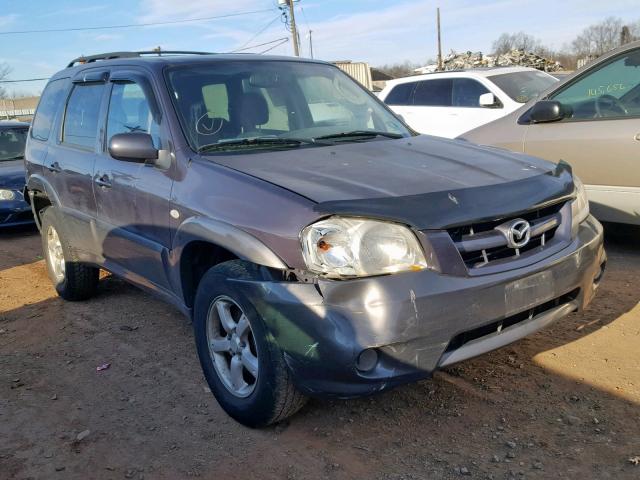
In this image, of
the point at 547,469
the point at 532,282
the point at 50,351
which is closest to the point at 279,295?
the point at 532,282

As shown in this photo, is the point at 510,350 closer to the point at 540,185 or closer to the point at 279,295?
the point at 540,185

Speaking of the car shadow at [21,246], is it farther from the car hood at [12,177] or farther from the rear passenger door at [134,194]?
the rear passenger door at [134,194]

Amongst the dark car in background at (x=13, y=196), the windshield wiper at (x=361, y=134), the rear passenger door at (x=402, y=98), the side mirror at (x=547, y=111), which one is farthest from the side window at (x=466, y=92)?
the dark car in background at (x=13, y=196)

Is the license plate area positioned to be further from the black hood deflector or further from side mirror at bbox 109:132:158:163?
side mirror at bbox 109:132:158:163

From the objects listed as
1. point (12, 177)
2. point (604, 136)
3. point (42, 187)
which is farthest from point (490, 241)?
point (12, 177)

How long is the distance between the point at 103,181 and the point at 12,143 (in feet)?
22.7

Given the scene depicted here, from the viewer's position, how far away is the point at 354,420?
3.08 m

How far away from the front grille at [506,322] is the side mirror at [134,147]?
195 centimetres

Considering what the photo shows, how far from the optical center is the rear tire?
5059mm

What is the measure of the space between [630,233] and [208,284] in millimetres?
4681

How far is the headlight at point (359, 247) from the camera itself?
8.43 feet

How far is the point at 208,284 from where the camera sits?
3.03 m

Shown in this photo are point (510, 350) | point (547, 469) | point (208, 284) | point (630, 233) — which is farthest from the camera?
point (630, 233)

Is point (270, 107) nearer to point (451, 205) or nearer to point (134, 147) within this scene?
point (134, 147)
